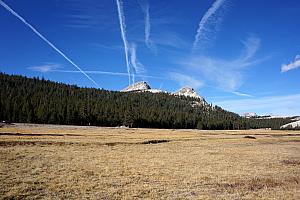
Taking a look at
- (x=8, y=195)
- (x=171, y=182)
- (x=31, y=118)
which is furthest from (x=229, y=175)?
(x=31, y=118)

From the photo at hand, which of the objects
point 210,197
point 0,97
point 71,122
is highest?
point 0,97

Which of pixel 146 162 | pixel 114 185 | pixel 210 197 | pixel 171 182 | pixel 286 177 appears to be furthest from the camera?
pixel 146 162

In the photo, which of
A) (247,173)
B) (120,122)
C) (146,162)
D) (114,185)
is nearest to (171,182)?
(114,185)

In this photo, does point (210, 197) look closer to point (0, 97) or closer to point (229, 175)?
point (229, 175)

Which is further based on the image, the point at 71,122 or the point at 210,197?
the point at 71,122

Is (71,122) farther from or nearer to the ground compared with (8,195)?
farther from the ground

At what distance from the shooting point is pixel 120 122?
182000 millimetres

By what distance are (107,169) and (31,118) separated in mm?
132422

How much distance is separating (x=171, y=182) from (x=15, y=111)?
5557 inches

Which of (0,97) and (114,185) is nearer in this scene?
(114,185)

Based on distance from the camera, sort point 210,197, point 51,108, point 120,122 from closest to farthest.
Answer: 1. point 210,197
2. point 51,108
3. point 120,122

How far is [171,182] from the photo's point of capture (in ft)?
77.8

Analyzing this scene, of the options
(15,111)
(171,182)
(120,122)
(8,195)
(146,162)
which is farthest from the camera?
(120,122)

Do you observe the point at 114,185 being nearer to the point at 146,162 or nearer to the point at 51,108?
the point at 146,162
